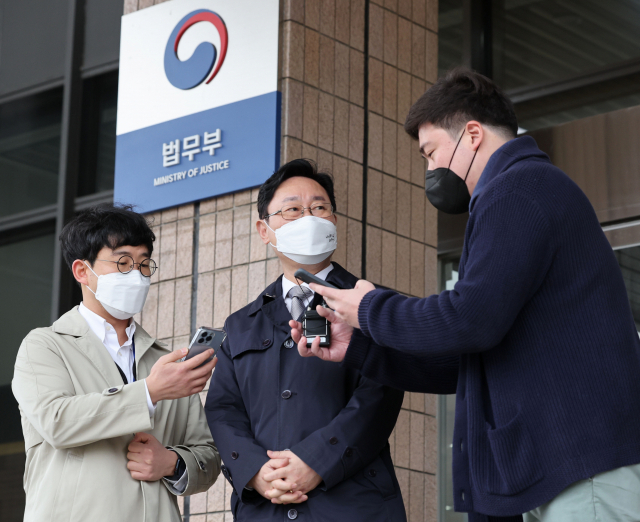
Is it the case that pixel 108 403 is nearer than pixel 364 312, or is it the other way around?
pixel 364 312

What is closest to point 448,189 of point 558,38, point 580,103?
point 580,103

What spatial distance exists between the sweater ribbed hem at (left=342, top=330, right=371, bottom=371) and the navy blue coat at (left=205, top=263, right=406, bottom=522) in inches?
13.5

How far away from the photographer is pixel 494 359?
2.35 m

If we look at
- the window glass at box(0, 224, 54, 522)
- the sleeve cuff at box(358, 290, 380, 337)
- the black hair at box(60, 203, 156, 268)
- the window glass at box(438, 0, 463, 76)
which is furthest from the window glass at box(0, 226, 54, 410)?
the sleeve cuff at box(358, 290, 380, 337)

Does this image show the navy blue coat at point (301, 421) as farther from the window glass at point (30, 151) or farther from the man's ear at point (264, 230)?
the window glass at point (30, 151)

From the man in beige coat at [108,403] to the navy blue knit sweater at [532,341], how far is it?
1.04 m

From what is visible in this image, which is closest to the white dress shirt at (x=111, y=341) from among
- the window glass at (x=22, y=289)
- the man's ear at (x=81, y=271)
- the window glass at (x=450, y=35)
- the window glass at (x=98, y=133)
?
the man's ear at (x=81, y=271)

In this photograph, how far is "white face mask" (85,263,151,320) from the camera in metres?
3.28

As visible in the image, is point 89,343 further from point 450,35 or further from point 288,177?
point 450,35

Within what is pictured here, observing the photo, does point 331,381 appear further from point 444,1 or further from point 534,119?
point 444,1

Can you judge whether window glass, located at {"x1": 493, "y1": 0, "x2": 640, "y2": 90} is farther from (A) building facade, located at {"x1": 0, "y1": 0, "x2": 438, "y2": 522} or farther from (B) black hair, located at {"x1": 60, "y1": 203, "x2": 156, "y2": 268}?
(B) black hair, located at {"x1": 60, "y1": 203, "x2": 156, "y2": 268}

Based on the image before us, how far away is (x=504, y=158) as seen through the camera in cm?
248

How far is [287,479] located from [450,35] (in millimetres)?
4878

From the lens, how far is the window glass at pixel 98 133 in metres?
6.70
